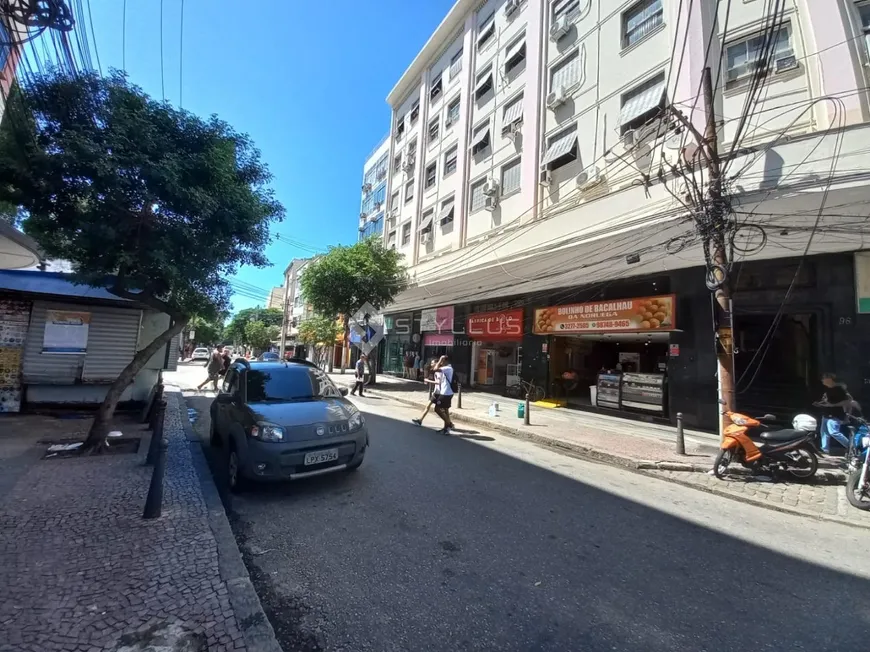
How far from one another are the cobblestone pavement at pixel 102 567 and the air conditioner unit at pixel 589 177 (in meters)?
12.5

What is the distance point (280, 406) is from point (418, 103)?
82.9 feet

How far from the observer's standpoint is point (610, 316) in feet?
37.9

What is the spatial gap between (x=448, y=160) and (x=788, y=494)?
19.5m

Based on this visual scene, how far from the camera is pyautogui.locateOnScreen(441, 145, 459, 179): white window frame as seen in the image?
64.9ft

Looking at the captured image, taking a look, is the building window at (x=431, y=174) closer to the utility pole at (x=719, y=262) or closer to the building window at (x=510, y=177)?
the building window at (x=510, y=177)

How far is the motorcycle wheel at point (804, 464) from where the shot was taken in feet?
19.8

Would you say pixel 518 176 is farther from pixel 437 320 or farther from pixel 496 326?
pixel 437 320

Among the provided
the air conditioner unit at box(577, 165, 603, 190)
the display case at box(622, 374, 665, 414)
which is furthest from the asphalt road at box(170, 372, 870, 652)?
the air conditioner unit at box(577, 165, 603, 190)

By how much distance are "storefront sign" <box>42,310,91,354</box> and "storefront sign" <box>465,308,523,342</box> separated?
41.8ft

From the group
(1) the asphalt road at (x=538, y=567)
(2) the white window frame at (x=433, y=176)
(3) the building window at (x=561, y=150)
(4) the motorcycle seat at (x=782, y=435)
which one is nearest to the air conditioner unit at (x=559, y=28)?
(3) the building window at (x=561, y=150)

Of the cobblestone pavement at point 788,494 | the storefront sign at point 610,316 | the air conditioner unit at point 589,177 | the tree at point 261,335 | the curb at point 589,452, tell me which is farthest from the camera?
the tree at point 261,335

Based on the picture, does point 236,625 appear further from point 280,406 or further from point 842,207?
point 842,207

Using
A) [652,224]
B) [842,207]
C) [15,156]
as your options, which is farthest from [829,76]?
[15,156]

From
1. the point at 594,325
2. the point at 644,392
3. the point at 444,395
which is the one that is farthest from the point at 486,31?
the point at 444,395
